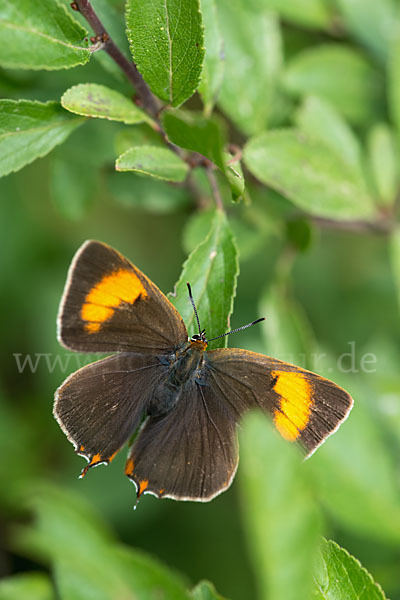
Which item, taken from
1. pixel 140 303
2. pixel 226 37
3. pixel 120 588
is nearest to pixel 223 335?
pixel 140 303

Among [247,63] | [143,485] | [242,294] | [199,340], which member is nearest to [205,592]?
[143,485]

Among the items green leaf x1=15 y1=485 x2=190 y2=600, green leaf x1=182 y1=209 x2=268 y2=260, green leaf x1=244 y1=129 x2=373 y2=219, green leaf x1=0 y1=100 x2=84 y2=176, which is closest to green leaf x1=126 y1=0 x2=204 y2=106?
green leaf x1=0 y1=100 x2=84 y2=176

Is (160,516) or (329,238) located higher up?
(329,238)

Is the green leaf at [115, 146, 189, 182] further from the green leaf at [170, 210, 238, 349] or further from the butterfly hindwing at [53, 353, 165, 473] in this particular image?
the butterfly hindwing at [53, 353, 165, 473]

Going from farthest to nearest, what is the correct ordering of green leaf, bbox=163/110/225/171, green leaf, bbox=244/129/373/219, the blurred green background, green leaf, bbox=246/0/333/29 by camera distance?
1. green leaf, bbox=246/0/333/29
2. the blurred green background
3. green leaf, bbox=244/129/373/219
4. green leaf, bbox=163/110/225/171

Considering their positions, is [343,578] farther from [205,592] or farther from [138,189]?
[138,189]

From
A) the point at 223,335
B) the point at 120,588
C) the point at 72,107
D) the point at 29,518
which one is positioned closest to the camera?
the point at 72,107

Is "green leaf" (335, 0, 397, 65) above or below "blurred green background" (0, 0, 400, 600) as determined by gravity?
above

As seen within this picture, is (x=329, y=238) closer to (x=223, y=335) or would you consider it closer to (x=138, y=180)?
(x=138, y=180)
